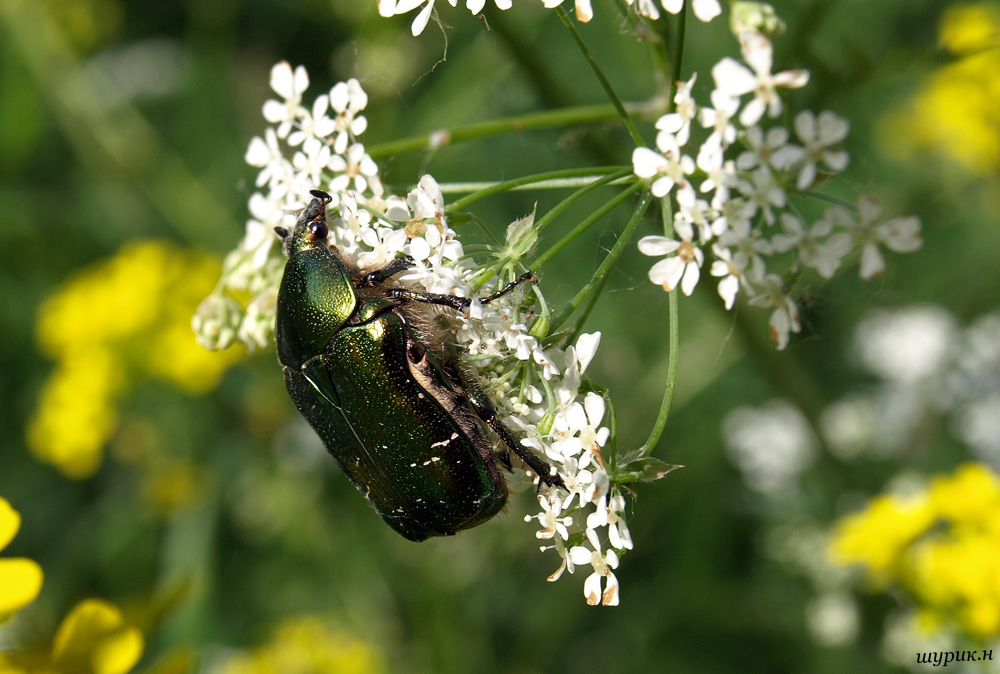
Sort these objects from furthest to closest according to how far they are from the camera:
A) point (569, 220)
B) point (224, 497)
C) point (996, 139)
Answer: point (224, 497), point (996, 139), point (569, 220)

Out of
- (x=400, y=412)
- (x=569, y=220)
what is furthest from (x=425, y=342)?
(x=569, y=220)

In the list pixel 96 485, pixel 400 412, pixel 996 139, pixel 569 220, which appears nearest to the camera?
pixel 400 412

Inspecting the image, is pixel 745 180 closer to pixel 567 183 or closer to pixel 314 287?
pixel 567 183

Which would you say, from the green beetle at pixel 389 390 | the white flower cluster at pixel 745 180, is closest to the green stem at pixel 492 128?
the green beetle at pixel 389 390

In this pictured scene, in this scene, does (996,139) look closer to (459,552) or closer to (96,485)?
(459,552)

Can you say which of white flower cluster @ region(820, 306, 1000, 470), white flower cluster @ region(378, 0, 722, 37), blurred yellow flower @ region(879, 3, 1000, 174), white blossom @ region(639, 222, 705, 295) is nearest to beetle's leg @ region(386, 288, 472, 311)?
white blossom @ region(639, 222, 705, 295)

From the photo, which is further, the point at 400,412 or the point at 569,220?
the point at 569,220

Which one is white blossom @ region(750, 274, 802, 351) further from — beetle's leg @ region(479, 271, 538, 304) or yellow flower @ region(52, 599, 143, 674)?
yellow flower @ region(52, 599, 143, 674)

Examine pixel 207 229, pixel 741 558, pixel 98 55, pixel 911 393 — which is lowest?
pixel 741 558
